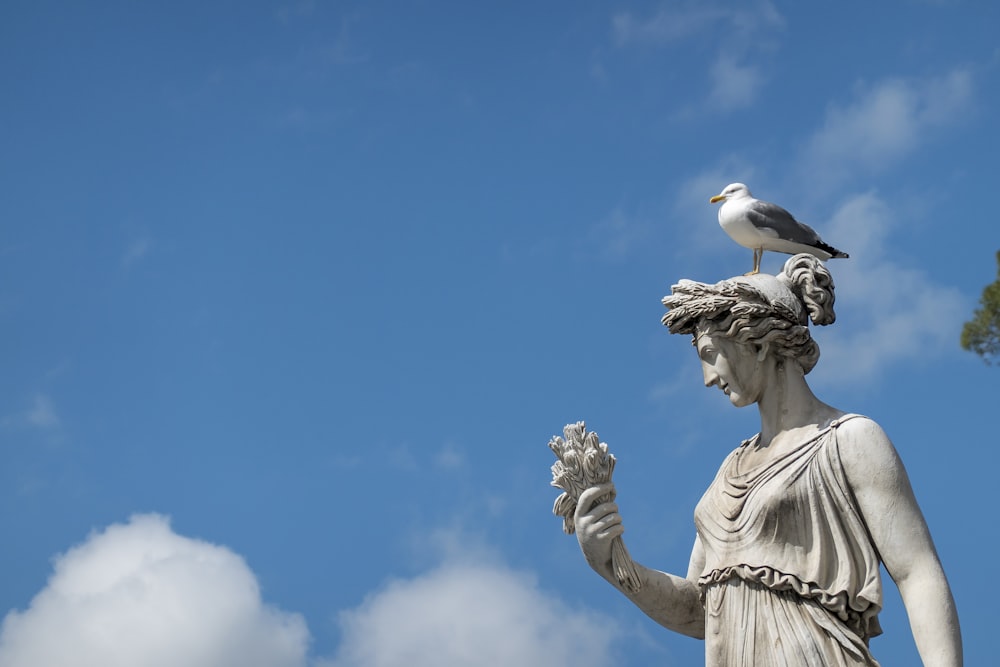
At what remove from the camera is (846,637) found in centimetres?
766

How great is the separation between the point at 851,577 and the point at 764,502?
0.58 m

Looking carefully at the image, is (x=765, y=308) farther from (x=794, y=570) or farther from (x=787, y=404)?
(x=794, y=570)

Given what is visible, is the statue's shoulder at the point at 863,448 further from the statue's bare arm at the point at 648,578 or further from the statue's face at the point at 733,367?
the statue's bare arm at the point at 648,578

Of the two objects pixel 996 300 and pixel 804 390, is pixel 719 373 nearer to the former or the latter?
pixel 804 390

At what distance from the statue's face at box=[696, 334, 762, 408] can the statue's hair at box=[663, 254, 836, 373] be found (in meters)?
0.05

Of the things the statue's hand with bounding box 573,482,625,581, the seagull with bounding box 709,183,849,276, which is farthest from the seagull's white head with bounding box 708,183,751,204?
the statue's hand with bounding box 573,482,625,581

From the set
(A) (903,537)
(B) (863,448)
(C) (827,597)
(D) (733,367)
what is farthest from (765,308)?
(C) (827,597)

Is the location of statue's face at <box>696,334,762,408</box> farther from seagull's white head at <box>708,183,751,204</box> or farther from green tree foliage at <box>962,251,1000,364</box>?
green tree foliage at <box>962,251,1000,364</box>

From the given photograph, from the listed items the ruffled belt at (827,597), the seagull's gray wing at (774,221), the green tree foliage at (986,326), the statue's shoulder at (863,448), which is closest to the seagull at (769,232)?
the seagull's gray wing at (774,221)

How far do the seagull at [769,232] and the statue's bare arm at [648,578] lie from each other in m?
1.77

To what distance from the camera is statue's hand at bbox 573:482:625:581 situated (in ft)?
27.1

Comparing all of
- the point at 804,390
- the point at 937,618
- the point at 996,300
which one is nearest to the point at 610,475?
the point at 804,390

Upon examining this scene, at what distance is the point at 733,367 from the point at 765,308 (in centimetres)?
36

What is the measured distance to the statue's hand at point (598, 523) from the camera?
8.27 metres
